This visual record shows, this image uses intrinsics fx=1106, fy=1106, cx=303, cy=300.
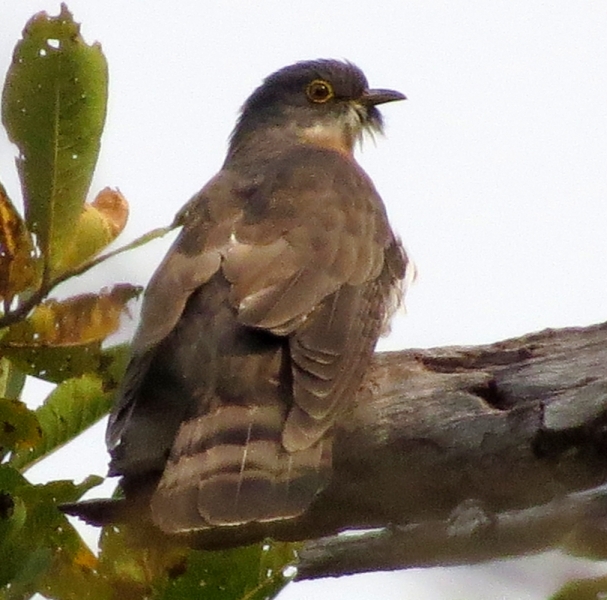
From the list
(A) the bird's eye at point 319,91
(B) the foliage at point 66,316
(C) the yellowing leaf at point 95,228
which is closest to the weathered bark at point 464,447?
(B) the foliage at point 66,316

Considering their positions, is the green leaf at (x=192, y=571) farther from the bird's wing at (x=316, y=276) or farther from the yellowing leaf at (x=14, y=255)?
the bird's wing at (x=316, y=276)

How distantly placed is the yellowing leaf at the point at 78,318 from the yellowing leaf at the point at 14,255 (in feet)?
0.29

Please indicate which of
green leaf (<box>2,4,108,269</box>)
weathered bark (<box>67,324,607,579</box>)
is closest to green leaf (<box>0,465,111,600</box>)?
weathered bark (<box>67,324,607,579</box>)

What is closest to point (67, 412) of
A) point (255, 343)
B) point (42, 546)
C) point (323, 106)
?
point (42, 546)

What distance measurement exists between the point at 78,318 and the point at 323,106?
17.0ft

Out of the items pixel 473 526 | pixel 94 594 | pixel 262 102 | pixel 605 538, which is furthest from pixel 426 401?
pixel 262 102

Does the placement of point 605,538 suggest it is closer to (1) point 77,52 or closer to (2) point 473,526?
(2) point 473,526

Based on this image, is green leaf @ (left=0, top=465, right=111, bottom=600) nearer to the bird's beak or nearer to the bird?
the bird

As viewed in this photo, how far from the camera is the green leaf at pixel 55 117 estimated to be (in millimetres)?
2549

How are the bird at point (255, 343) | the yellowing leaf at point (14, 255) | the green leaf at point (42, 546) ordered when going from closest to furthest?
1. the green leaf at point (42, 546)
2. the yellowing leaf at point (14, 255)
3. the bird at point (255, 343)

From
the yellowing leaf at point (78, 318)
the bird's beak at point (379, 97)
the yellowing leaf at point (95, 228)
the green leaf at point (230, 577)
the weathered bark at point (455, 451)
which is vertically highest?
the bird's beak at point (379, 97)

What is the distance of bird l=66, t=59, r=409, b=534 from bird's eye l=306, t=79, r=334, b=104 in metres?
2.02

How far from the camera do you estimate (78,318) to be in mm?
2611

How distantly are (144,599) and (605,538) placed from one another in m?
1.01
